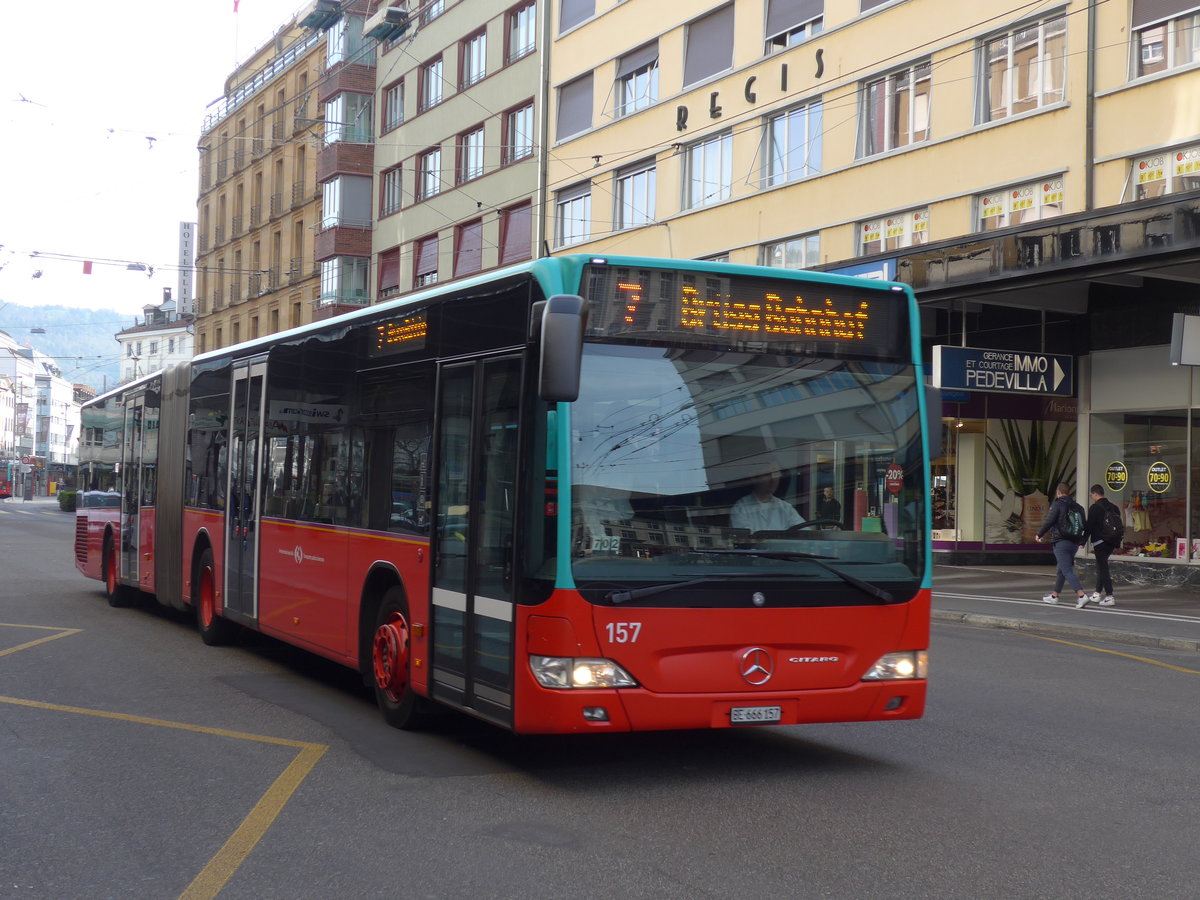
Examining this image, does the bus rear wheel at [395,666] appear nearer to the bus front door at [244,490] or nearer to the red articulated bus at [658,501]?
the red articulated bus at [658,501]

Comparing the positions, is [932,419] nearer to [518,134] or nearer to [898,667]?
[898,667]

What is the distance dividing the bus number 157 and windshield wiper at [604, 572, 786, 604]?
0.38 ft

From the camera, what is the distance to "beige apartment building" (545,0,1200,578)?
21328mm

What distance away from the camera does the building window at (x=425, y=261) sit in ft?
145

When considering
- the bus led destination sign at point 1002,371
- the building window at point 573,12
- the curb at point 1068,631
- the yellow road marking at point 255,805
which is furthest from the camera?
the building window at point 573,12

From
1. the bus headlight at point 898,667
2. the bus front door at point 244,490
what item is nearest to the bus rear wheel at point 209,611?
the bus front door at point 244,490

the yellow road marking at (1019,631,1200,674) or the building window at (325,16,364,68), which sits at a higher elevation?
the building window at (325,16,364,68)

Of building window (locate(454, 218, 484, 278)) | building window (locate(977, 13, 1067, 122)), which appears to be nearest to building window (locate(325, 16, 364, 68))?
building window (locate(454, 218, 484, 278))

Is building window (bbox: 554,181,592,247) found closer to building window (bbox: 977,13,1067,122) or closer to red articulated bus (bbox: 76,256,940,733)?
building window (bbox: 977,13,1067,122)

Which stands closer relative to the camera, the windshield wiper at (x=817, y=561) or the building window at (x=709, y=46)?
the windshield wiper at (x=817, y=561)

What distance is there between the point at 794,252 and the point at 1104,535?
461 inches

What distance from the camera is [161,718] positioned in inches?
353

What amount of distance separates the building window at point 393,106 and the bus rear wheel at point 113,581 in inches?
1214

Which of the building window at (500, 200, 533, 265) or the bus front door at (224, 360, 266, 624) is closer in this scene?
the bus front door at (224, 360, 266, 624)
